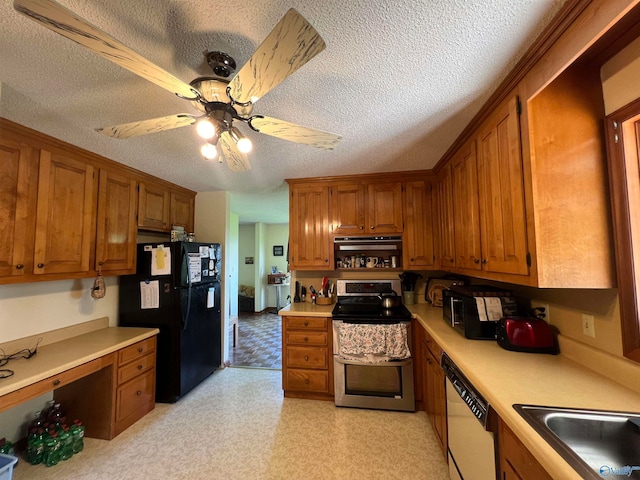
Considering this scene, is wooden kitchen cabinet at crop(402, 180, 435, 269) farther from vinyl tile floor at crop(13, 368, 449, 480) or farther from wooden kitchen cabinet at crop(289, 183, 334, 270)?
vinyl tile floor at crop(13, 368, 449, 480)

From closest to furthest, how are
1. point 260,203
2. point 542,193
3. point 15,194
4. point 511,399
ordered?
1. point 511,399
2. point 542,193
3. point 15,194
4. point 260,203

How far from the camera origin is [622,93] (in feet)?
3.87

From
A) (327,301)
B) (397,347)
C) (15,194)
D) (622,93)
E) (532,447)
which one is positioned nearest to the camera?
(532,447)

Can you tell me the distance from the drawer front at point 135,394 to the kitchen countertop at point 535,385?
102 inches

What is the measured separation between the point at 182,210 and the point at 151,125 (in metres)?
2.32

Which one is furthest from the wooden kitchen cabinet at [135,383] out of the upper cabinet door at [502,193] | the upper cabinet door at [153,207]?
the upper cabinet door at [502,193]

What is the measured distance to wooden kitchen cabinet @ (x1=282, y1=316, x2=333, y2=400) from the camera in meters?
2.70

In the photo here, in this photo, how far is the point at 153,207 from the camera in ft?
9.93

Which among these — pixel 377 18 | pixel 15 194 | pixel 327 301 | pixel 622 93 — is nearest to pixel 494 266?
pixel 622 93

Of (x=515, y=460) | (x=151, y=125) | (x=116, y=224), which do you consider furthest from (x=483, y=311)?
(x=116, y=224)

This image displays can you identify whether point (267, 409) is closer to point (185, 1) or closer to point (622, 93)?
point (185, 1)

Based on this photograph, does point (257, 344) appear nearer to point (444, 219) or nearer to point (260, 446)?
point (260, 446)

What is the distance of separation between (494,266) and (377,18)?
1.48m

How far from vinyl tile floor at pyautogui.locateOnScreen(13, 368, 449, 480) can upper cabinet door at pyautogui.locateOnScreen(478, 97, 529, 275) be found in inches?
59.7
